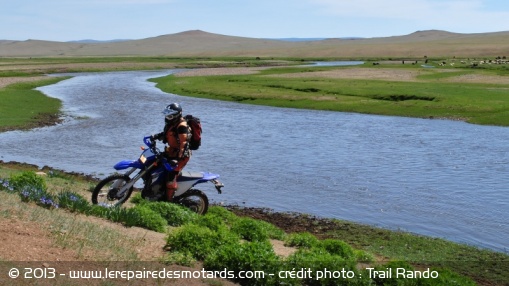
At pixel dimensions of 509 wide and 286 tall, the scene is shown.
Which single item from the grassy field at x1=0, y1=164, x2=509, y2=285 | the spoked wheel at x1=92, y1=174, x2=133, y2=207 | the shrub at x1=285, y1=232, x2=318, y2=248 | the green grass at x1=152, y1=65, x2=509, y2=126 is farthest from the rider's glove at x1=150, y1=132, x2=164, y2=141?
the green grass at x1=152, y1=65, x2=509, y2=126

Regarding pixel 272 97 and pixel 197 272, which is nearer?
pixel 197 272

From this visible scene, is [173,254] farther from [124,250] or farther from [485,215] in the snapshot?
[485,215]

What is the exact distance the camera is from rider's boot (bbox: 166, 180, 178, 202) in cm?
1334

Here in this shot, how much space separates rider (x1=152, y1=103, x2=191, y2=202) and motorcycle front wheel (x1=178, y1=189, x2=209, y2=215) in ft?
1.63

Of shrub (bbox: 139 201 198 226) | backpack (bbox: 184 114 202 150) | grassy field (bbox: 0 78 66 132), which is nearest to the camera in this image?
shrub (bbox: 139 201 198 226)

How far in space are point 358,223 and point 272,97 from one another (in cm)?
3656

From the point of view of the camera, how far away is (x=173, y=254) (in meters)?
9.76

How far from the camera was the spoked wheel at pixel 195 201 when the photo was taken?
13945mm

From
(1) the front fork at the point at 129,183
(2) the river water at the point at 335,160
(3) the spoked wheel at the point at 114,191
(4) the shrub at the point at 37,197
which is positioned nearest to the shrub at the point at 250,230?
(1) the front fork at the point at 129,183

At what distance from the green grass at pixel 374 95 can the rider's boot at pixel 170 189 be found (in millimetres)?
28274

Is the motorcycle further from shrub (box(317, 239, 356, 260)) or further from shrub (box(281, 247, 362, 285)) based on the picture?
shrub (box(281, 247, 362, 285))

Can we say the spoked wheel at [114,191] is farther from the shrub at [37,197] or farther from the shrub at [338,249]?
the shrub at [338,249]

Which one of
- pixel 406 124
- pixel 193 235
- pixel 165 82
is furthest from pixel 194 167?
pixel 165 82

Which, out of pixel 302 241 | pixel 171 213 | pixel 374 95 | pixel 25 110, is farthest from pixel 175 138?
pixel 374 95
